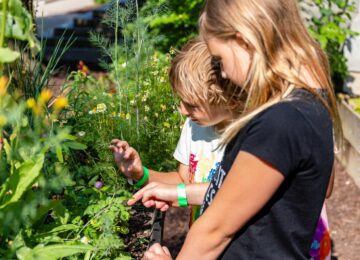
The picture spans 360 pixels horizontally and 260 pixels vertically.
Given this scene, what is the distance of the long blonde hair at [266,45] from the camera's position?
1.59 metres

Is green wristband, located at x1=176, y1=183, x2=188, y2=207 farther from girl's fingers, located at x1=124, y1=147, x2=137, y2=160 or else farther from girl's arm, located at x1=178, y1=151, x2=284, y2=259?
girl's arm, located at x1=178, y1=151, x2=284, y2=259

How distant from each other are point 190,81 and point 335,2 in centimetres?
388

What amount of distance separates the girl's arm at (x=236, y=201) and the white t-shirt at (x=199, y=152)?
0.77 meters

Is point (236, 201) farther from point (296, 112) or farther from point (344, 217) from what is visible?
point (344, 217)

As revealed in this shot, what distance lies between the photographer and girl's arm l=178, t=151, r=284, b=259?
1.53m

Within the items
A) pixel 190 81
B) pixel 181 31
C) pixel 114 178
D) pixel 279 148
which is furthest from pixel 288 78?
pixel 181 31

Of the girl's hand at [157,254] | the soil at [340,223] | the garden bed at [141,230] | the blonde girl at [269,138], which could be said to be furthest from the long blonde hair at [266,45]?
the soil at [340,223]

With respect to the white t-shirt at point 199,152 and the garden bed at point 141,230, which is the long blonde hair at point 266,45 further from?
the garden bed at point 141,230

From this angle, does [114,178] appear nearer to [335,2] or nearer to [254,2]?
[254,2]

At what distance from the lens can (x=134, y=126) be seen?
3.26m

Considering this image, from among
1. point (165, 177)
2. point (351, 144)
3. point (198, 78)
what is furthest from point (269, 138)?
point (351, 144)

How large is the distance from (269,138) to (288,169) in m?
0.09

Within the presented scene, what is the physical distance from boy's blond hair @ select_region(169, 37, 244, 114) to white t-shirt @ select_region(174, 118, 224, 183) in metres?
0.23

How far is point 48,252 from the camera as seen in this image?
2025 millimetres
